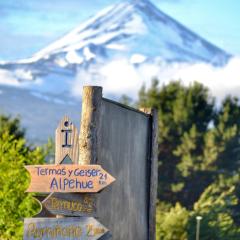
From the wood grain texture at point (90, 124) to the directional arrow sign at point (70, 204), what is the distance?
1.38ft

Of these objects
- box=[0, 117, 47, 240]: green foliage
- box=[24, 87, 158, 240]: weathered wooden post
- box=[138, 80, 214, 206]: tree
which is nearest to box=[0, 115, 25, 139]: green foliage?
box=[138, 80, 214, 206]: tree

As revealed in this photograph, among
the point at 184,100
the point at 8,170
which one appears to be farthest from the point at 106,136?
the point at 184,100

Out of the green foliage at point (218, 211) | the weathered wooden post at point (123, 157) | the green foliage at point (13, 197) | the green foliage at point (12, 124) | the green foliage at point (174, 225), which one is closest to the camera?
the weathered wooden post at point (123, 157)

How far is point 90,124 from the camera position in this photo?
1092cm

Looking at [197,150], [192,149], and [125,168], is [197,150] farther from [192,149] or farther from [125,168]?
[125,168]

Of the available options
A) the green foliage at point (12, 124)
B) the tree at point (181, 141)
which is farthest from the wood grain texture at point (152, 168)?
the tree at point (181, 141)

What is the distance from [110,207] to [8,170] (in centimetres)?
979

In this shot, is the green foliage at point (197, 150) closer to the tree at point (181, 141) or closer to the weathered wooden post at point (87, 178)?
the tree at point (181, 141)

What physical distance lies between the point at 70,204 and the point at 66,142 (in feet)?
2.38

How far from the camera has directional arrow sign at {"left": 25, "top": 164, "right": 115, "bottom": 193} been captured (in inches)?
411

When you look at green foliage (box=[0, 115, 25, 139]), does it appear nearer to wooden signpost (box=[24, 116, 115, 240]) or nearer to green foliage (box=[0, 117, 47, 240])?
green foliage (box=[0, 117, 47, 240])

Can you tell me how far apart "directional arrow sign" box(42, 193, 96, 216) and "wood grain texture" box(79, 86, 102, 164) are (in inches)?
16.6

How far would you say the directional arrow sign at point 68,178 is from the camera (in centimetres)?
1045

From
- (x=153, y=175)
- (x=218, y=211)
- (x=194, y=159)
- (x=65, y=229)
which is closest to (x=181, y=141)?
(x=194, y=159)
